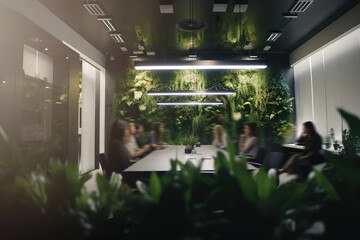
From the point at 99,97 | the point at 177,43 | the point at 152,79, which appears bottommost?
the point at 99,97

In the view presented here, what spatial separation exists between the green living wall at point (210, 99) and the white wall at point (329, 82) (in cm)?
46

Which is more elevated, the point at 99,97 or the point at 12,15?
the point at 12,15

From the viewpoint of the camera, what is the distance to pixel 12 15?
11.0 ft

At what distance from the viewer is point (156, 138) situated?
5750 millimetres

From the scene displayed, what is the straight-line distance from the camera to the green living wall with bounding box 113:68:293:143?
693 cm

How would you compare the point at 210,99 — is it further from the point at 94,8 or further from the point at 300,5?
the point at 94,8

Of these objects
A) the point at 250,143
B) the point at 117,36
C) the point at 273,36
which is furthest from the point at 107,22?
the point at 273,36

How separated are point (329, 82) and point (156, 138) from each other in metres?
4.20

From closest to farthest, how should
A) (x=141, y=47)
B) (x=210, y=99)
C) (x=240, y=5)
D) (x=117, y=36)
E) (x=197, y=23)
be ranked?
1. (x=240, y=5)
2. (x=197, y=23)
3. (x=117, y=36)
4. (x=141, y=47)
5. (x=210, y=99)

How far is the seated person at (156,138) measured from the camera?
18.3ft

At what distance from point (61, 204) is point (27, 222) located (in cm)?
14

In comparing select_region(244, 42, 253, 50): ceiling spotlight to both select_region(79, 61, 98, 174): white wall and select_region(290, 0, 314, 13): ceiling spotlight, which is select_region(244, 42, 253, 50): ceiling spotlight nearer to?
select_region(290, 0, 314, 13): ceiling spotlight

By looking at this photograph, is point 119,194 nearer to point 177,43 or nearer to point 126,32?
point 126,32

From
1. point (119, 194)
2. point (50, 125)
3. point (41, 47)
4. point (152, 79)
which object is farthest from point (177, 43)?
point (119, 194)
